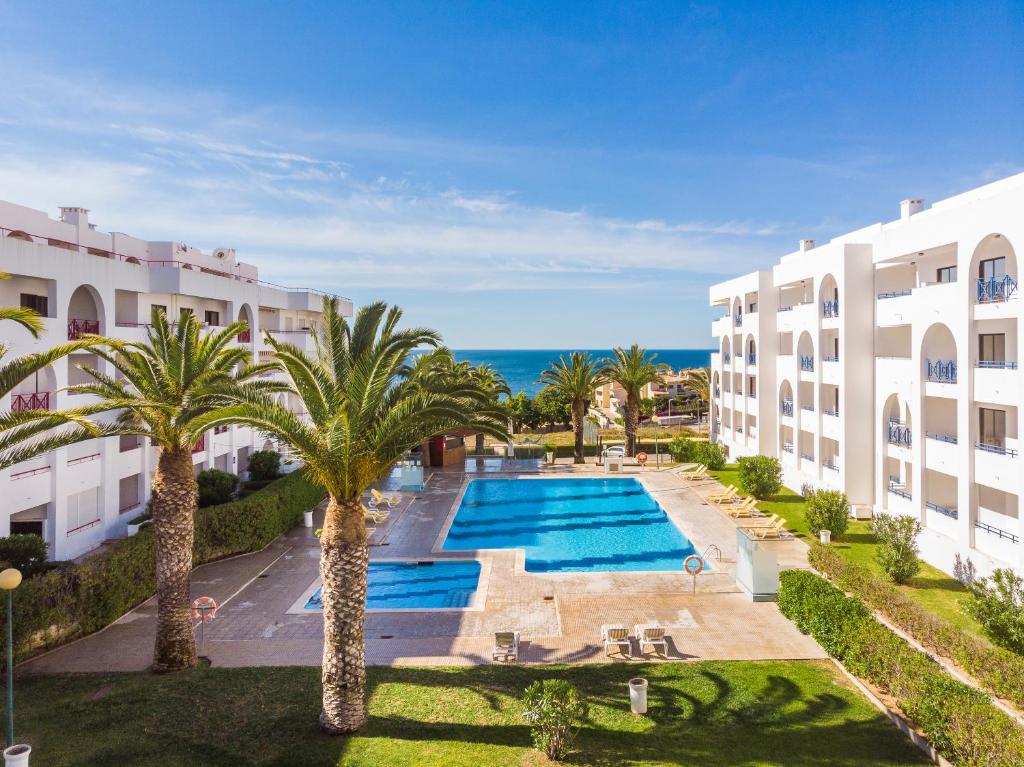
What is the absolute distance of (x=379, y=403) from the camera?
36.6ft

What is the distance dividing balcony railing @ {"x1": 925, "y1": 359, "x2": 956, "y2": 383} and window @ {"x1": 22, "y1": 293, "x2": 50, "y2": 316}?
25.5 metres

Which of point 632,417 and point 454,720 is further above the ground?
point 632,417

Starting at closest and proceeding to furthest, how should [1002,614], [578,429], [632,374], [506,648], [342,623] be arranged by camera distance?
1. [342,623]
2. [1002,614]
3. [506,648]
4. [632,374]
5. [578,429]

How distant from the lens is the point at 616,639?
14.2 metres

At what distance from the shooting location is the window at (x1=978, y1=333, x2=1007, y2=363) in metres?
19.0

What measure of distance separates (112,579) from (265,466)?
499 inches

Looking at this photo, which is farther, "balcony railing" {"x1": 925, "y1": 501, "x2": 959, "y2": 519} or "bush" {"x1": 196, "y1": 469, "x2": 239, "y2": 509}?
"bush" {"x1": 196, "y1": 469, "x2": 239, "y2": 509}

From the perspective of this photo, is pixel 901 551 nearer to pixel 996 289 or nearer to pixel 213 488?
pixel 996 289

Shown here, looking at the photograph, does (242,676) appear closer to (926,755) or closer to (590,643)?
(590,643)

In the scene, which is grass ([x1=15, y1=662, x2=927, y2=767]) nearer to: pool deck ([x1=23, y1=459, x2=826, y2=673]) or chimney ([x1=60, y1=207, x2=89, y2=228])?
pool deck ([x1=23, y1=459, x2=826, y2=673])

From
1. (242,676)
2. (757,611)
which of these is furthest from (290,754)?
(757,611)

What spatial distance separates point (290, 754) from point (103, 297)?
16.6 meters

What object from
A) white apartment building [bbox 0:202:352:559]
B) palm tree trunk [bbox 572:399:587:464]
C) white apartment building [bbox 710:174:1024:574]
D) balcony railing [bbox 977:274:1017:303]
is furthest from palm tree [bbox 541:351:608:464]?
balcony railing [bbox 977:274:1017:303]

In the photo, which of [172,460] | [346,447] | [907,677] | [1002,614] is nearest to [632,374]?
[1002,614]
